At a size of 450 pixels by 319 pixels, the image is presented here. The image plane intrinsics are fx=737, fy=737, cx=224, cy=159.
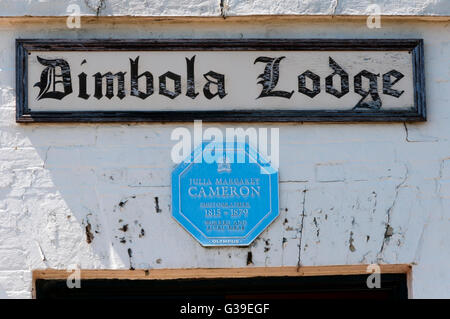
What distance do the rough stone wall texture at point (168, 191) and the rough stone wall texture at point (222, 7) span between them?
71 millimetres

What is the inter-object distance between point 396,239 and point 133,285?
125cm

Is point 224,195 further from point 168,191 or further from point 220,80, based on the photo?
point 220,80

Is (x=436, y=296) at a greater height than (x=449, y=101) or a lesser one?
lesser

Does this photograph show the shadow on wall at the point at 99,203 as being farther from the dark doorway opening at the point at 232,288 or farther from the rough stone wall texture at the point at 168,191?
the dark doorway opening at the point at 232,288

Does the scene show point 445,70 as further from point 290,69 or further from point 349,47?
point 290,69

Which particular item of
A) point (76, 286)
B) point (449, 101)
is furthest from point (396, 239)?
Answer: point (76, 286)

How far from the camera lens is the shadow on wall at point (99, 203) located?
3.37 meters

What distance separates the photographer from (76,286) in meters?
3.46

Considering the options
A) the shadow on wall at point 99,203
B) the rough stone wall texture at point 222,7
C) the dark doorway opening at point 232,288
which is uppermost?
the rough stone wall texture at point 222,7

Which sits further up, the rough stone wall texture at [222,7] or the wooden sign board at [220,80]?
the rough stone wall texture at [222,7]

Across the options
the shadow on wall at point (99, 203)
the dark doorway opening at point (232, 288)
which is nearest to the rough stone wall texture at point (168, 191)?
the shadow on wall at point (99, 203)

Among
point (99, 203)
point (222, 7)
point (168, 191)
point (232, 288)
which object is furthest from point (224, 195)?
point (222, 7)

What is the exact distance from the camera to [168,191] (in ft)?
11.2
